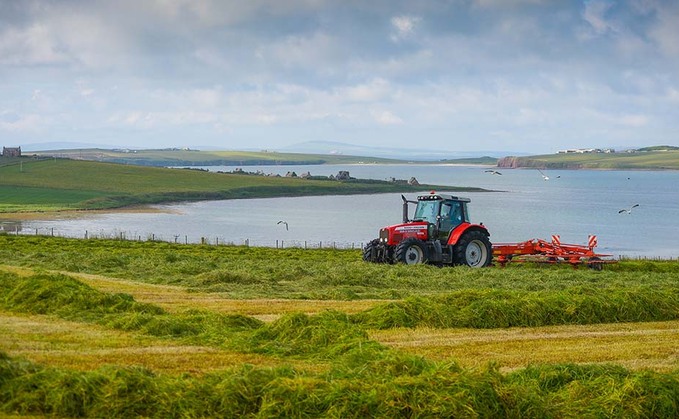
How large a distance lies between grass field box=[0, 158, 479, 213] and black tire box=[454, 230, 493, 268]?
5464 cm

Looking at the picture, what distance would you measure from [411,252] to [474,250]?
6.80ft

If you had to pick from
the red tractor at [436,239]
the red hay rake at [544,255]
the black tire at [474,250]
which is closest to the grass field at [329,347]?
the red tractor at [436,239]

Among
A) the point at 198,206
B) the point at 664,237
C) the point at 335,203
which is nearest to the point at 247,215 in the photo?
the point at 198,206

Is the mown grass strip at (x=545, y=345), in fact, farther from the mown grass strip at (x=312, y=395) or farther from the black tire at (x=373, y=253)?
the black tire at (x=373, y=253)

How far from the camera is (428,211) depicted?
27.7 m

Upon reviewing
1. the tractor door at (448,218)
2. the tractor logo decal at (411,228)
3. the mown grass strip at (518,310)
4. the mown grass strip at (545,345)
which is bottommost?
the mown grass strip at (545,345)

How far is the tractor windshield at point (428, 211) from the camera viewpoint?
2752cm

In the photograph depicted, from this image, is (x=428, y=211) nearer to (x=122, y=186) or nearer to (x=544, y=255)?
(x=544, y=255)

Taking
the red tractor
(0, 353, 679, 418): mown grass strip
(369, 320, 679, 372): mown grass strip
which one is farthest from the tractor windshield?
(0, 353, 679, 418): mown grass strip

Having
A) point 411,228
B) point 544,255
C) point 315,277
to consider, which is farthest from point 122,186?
point 315,277

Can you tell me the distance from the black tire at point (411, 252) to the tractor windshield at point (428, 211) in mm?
1077

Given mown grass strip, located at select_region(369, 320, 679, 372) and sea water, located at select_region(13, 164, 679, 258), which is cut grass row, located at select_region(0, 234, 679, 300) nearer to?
mown grass strip, located at select_region(369, 320, 679, 372)

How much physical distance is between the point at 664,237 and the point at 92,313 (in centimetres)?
6166

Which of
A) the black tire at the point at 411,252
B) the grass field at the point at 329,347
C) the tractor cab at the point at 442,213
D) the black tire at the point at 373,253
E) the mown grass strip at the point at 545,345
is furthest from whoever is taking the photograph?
the black tire at the point at 373,253
